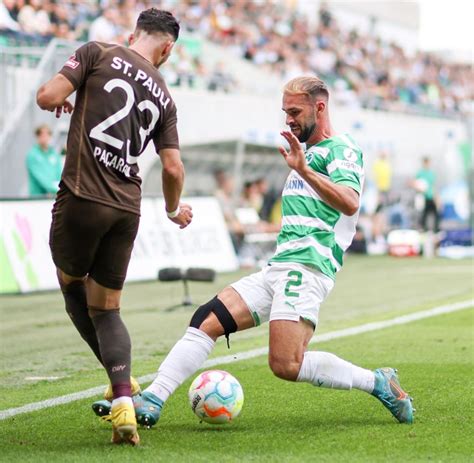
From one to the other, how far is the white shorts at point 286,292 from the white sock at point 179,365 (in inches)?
13.4

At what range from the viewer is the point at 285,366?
6105 millimetres

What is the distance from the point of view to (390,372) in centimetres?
649

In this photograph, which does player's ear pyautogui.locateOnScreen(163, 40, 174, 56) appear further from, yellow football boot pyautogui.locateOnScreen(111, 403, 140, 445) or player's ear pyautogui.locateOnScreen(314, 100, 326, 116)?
yellow football boot pyautogui.locateOnScreen(111, 403, 140, 445)

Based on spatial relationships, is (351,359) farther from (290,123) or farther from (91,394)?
(290,123)

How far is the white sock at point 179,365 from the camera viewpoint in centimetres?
625

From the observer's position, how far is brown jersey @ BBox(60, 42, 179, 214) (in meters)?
5.76

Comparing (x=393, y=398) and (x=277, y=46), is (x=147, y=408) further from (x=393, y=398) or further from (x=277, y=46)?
(x=277, y=46)

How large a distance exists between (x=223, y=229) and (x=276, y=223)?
4.12m

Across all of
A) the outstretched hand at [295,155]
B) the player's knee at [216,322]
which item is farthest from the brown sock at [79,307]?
the outstretched hand at [295,155]

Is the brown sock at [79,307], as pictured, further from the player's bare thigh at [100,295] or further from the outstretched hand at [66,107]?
the outstretched hand at [66,107]

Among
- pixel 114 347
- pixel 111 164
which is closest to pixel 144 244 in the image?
pixel 114 347

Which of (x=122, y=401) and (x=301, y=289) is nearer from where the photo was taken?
(x=122, y=401)

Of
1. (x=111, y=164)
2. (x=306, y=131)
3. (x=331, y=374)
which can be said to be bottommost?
(x=331, y=374)

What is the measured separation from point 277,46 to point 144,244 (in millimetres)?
17699
